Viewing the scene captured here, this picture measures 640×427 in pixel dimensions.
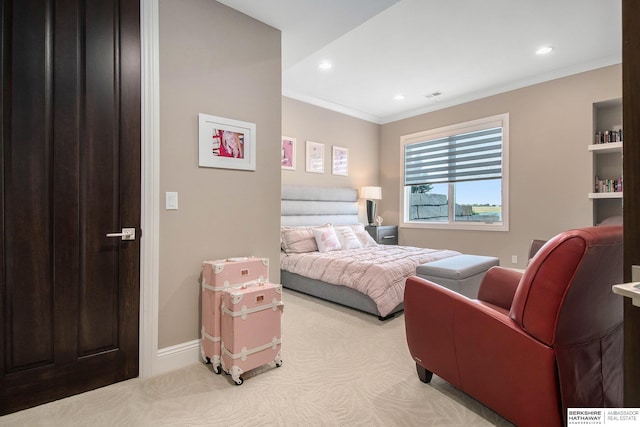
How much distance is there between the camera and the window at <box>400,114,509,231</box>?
15.6 ft

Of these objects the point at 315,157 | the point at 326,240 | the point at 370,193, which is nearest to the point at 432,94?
the point at 370,193

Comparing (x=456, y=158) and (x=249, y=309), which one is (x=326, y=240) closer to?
(x=249, y=309)

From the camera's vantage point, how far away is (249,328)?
191 cm

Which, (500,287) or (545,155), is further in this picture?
(545,155)

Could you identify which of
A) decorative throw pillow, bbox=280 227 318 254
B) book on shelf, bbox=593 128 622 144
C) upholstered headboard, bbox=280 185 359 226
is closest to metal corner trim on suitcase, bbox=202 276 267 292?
decorative throw pillow, bbox=280 227 318 254

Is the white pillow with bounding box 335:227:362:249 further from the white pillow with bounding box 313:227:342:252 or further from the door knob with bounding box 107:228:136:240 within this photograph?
the door knob with bounding box 107:228:136:240

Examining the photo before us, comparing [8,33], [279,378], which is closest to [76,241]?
[8,33]

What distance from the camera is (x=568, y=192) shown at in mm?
4086

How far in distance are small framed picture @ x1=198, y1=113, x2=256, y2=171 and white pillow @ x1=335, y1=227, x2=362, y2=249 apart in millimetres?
2246

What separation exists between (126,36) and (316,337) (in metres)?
2.52

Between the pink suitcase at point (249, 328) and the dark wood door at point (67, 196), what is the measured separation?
612mm

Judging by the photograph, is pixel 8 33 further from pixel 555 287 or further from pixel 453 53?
pixel 453 53

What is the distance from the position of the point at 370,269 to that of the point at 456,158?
322cm

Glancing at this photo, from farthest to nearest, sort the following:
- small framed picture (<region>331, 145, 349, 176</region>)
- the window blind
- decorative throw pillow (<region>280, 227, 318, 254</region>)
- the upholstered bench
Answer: small framed picture (<region>331, 145, 349, 176</region>) → the window blind → decorative throw pillow (<region>280, 227, 318, 254</region>) → the upholstered bench
